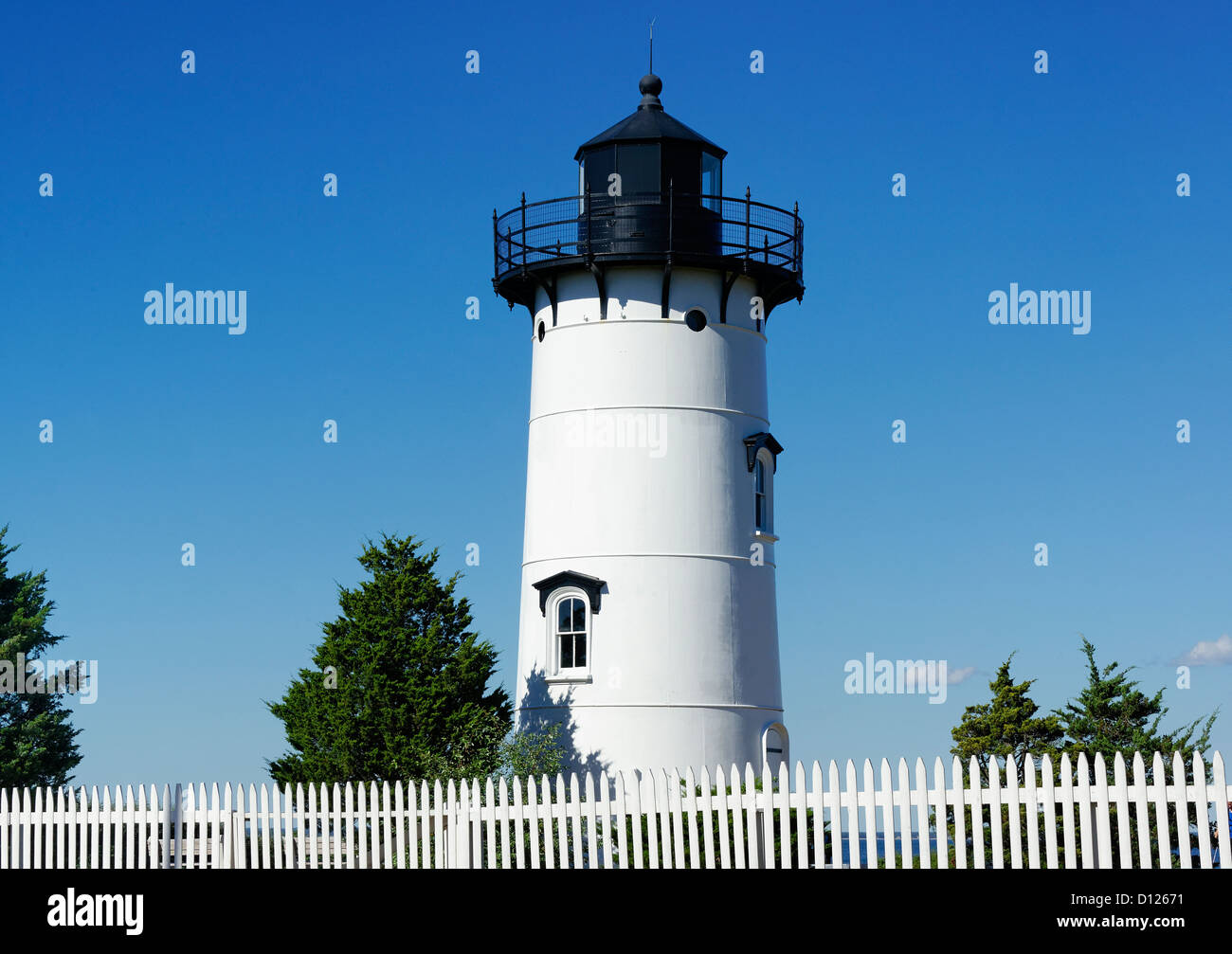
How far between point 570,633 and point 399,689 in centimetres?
318

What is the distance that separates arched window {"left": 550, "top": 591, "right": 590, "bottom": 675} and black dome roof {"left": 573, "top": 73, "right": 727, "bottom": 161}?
8.36 m

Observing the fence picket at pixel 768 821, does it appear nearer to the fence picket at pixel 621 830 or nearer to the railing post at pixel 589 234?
the fence picket at pixel 621 830

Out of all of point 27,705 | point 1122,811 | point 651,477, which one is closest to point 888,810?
point 1122,811

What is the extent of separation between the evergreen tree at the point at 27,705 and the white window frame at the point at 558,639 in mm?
13262

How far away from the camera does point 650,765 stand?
27.1 m

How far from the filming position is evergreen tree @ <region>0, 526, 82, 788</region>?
113ft

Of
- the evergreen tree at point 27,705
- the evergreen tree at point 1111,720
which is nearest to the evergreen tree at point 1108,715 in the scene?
the evergreen tree at point 1111,720

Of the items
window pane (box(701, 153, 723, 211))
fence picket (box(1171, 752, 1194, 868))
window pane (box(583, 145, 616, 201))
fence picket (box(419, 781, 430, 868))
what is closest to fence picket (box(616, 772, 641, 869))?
fence picket (box(419, 781, 430, 868))

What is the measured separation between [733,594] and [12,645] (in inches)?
680

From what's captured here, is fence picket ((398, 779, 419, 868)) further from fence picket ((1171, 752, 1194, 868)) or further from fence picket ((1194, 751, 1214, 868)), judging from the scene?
fence picket ((1194, 751, 1214, 868))

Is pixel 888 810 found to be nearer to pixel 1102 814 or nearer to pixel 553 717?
pixel 1102 814

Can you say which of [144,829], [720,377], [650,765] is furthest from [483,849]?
[720,377]

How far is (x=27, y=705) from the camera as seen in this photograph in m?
36.1

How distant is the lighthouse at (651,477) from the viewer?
27.6 meters
